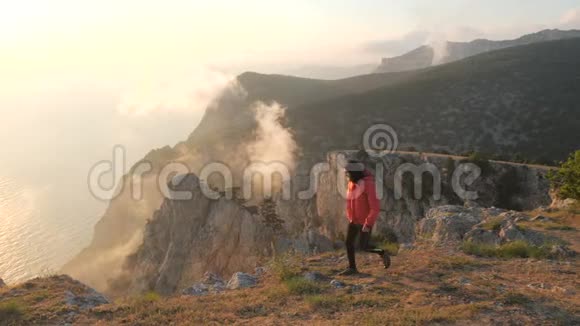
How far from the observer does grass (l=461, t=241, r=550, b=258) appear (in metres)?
11.9

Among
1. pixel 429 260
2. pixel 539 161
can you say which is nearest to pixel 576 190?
pixel 429 260

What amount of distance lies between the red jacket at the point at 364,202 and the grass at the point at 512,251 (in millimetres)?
4425

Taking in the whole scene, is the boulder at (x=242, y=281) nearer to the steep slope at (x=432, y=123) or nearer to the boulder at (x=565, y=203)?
the boulder at (x=565, y=203)

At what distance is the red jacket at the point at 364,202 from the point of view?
30.5 feet

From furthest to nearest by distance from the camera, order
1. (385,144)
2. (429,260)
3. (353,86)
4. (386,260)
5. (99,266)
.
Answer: (353,86), (385,144), (99,266), (429,260), (386,260)

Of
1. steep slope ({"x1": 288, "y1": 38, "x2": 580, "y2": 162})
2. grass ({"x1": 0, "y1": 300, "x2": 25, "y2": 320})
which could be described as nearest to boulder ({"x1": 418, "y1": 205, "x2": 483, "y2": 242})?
grass ({"x1": 0, "y1": 300, "x2": 25, "y2": 320})

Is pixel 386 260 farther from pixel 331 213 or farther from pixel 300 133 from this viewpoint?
pixel 300 133


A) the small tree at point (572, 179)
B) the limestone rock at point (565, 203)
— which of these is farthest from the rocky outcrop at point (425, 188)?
the small tree at point (572, 179)

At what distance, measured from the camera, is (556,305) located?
7.73m

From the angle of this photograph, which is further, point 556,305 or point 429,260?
point 429,260

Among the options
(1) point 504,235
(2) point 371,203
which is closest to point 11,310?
(2) point 371,203

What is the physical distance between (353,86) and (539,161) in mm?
89164

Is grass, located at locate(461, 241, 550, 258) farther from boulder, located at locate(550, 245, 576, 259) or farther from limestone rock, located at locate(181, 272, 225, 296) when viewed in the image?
limestone rock, located at locate(181, 272, 225, 296)

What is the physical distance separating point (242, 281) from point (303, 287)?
1845mm
